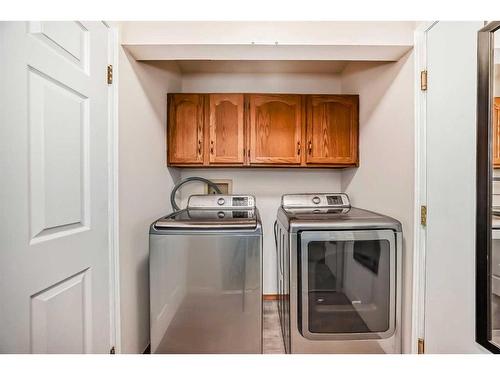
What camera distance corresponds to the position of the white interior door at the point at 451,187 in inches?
41.4

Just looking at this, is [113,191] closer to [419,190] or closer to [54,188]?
[54,188]

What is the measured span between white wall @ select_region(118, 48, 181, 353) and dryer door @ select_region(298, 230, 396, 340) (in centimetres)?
106

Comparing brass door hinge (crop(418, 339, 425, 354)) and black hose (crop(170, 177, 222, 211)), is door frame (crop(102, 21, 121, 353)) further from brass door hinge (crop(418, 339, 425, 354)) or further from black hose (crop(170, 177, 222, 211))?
brass door hinge (crop(418, 339, 425, 354))

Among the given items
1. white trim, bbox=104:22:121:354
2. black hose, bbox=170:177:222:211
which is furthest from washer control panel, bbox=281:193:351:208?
white trim, bbox=104:22:121:354

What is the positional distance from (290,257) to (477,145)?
1.07 meters

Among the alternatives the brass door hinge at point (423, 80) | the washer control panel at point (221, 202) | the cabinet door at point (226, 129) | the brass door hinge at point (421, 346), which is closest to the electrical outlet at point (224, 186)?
the washer control panel at point (221, 202)

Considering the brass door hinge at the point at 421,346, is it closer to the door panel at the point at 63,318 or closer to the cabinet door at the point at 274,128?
the cabinet door at the point at 274,128

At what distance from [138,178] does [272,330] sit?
1.62 metres

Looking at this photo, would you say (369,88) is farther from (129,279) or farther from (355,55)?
(129,279)

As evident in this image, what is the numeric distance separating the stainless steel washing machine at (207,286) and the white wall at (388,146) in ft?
2.99

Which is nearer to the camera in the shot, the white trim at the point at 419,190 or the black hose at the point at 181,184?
the white trim at the point at 419,190

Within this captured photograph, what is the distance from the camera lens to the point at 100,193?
4.03 ft

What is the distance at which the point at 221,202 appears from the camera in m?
2.20

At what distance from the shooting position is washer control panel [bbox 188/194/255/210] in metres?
2.18
